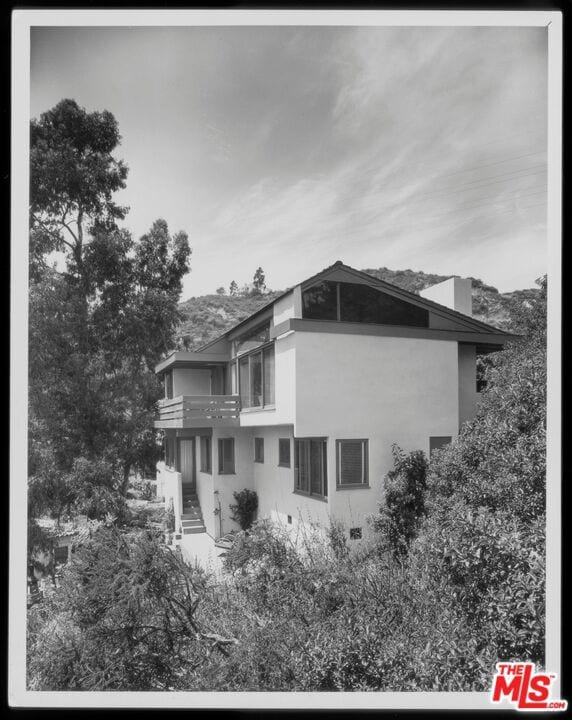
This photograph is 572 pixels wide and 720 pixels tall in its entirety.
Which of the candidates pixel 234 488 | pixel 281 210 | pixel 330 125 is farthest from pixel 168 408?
pixel 330 125

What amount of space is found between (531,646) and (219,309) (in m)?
10.3

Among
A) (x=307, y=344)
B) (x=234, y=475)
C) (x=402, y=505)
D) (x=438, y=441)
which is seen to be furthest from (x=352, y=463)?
(x=234, y=475)

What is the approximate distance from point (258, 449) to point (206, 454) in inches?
87.2

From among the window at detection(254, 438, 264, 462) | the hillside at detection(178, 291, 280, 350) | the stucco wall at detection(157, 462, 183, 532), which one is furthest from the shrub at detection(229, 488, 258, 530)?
the hillside at detection(178, 291, 280, 350)

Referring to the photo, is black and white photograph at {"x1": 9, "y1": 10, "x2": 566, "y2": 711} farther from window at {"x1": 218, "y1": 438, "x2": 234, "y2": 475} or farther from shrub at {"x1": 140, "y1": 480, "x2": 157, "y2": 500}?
shrub at {"x1": 140, "y1": 480, "x2": 157, "y2": 500}

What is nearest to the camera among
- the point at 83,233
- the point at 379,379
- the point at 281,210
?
the point at 281,210

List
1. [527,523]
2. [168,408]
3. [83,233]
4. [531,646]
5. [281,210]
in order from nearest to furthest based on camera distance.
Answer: [531,646]
[527,523]
[281,210]
[83,233]
[168,408]

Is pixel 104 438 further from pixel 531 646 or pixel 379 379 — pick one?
pixel 531 646

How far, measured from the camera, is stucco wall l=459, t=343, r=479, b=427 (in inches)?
404

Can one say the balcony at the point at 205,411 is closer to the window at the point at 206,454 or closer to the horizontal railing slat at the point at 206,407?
the horizontal railing slat at the point at 206,407

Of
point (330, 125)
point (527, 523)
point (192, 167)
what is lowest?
point (527, 523)

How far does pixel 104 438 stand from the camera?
38.4 ft

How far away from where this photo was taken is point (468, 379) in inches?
408

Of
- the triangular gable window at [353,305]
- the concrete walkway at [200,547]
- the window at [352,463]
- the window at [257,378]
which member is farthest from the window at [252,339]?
the concrete walkway at [200,547]
